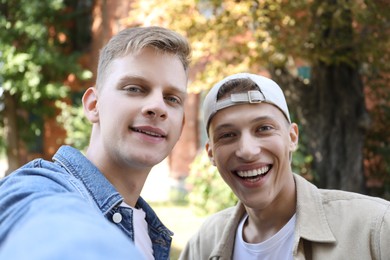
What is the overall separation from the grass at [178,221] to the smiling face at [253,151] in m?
5.50

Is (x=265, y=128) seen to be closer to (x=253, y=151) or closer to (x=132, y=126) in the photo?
(x=253, y=151)

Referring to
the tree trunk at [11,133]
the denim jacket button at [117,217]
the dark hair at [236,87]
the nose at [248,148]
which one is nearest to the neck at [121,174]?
the denim jacket button at [117,217]

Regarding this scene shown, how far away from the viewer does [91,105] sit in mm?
2371

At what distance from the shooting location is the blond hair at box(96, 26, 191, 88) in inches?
86.2

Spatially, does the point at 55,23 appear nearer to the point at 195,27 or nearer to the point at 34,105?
the point at 34,105

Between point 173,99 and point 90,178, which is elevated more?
point 173,99

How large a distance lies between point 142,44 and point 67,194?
1273 millimetres

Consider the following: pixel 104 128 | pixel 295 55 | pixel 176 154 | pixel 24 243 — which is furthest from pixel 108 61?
pixel 176 154

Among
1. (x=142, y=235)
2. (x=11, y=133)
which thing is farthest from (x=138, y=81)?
(x=11, y=133)

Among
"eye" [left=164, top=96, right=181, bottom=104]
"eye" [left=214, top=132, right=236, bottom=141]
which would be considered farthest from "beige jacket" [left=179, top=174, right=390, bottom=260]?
"eye" [left=164, top=96, right=181, bottom=104]

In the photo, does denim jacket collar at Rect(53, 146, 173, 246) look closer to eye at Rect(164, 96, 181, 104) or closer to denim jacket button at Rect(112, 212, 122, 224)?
denim jacket button at Rect(112, 212, 122, 224)

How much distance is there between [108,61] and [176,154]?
1297 cm

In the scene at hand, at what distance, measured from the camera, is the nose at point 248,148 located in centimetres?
264

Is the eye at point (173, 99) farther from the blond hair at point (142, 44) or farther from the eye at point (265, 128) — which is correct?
the eye at point (265, 128)
